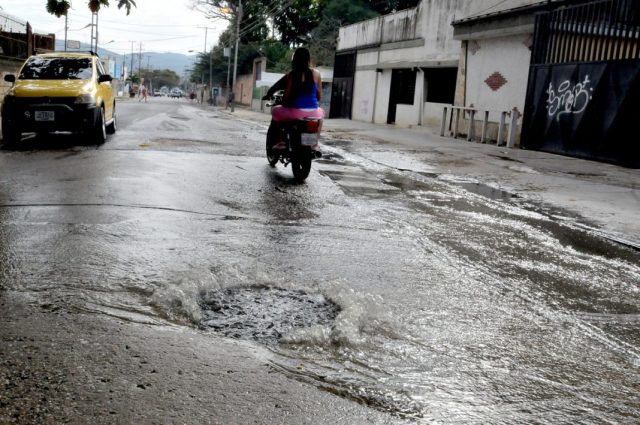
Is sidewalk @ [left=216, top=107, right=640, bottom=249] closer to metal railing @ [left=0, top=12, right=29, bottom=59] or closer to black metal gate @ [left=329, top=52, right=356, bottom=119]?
metal railing @ [left=0, top=12, right=29, bottom=59]

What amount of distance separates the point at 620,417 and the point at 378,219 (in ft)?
12.6

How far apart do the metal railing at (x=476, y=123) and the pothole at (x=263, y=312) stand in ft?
45.1

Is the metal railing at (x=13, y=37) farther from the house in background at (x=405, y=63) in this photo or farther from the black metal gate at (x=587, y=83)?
the black metal gate at (x=587, y=83)

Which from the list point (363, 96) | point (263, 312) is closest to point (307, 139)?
point (263, 312)

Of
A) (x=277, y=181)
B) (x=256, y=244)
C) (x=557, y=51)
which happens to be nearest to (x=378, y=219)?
(x=256, y=244)

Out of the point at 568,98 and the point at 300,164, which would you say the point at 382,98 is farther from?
the point at 300,164

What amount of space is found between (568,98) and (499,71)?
422cm

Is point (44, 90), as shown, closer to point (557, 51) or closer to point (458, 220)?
point (458, 220)

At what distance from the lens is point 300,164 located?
8.27 metres

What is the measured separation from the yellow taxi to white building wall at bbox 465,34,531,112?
11070 millimetres

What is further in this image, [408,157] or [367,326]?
[408,157]

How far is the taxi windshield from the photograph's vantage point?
11758 mm

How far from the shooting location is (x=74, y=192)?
21.2ft

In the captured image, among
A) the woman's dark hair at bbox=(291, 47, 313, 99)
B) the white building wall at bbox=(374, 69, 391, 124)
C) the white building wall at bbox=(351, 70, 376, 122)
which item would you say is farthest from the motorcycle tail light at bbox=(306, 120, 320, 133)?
the white building wall at bbox=(351, 70, 376, 122)
